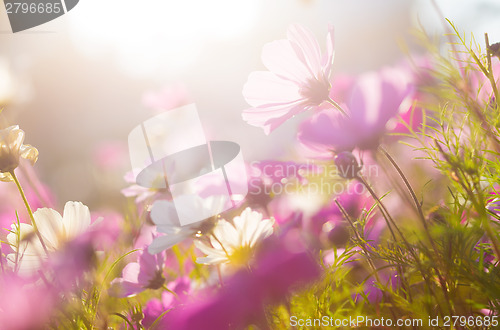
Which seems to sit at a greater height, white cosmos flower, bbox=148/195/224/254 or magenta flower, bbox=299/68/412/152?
magenta flower, bbox=299/68/412/152

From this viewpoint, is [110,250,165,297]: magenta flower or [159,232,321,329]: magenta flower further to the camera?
[110,250,165,297]: magenta flower

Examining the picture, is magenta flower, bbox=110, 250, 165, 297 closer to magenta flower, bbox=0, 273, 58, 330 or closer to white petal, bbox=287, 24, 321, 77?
magenta flower, bbox=0, 273, 58, 330

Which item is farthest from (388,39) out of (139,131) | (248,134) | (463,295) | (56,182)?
(463,295)

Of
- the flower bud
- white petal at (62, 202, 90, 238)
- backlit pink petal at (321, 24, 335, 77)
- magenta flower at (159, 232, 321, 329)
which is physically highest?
backlit pink petal at (321, 24, 335, 77)

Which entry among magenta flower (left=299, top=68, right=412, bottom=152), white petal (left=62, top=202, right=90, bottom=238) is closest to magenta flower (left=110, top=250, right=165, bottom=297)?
white petal (left=62, top=202, right=90, bottom=238)

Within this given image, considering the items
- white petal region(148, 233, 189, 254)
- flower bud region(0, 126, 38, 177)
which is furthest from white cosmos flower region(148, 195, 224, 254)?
flower bud region(0, 126, 38, 177)

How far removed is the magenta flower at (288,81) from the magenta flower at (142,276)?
0.46 feet

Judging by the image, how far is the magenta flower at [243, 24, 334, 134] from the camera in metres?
0.32

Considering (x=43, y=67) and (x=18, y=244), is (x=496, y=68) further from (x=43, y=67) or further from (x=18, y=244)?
(x=43, y=67)

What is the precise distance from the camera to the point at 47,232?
12.6 inches

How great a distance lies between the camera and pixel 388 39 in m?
2.18

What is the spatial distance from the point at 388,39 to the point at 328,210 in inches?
79.8

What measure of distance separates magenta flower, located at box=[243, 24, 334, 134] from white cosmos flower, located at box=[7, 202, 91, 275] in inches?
5.4

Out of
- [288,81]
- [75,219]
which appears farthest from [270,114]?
[75,219]
